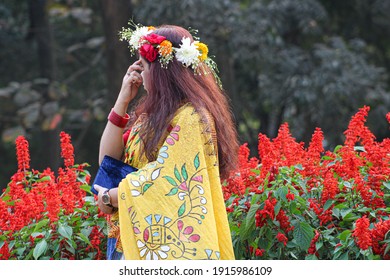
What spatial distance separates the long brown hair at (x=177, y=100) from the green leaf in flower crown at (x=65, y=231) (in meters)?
0.64

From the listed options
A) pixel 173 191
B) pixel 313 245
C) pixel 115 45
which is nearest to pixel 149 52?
pixel 173 191

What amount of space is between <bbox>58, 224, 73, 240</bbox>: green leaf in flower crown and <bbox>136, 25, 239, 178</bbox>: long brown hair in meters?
0.64

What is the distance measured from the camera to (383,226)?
3357 mm

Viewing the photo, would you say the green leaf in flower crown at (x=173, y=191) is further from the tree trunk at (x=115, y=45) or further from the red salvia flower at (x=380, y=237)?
the tree trunk at (x=115, y=45)

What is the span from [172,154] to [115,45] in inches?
288

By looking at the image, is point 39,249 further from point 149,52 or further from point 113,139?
point 149,52

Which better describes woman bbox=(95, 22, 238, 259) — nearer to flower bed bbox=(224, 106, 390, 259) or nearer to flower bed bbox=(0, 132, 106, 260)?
flower bed bbox=(224, 106, 390, 259)

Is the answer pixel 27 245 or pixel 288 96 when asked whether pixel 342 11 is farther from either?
pixel 27 245

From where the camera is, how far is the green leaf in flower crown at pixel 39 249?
3.58 metres

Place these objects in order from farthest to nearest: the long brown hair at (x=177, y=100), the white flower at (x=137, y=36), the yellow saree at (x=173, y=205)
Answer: the white flower at (x=137, y=36) → the long brown hair at (x=177, y=100) → the yellow saree at (x=173, y=205)

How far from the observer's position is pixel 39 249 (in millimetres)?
3611

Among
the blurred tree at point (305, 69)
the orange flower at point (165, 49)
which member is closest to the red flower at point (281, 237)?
the orange flower at point (165, 49)

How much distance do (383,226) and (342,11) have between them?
34.0 feet
